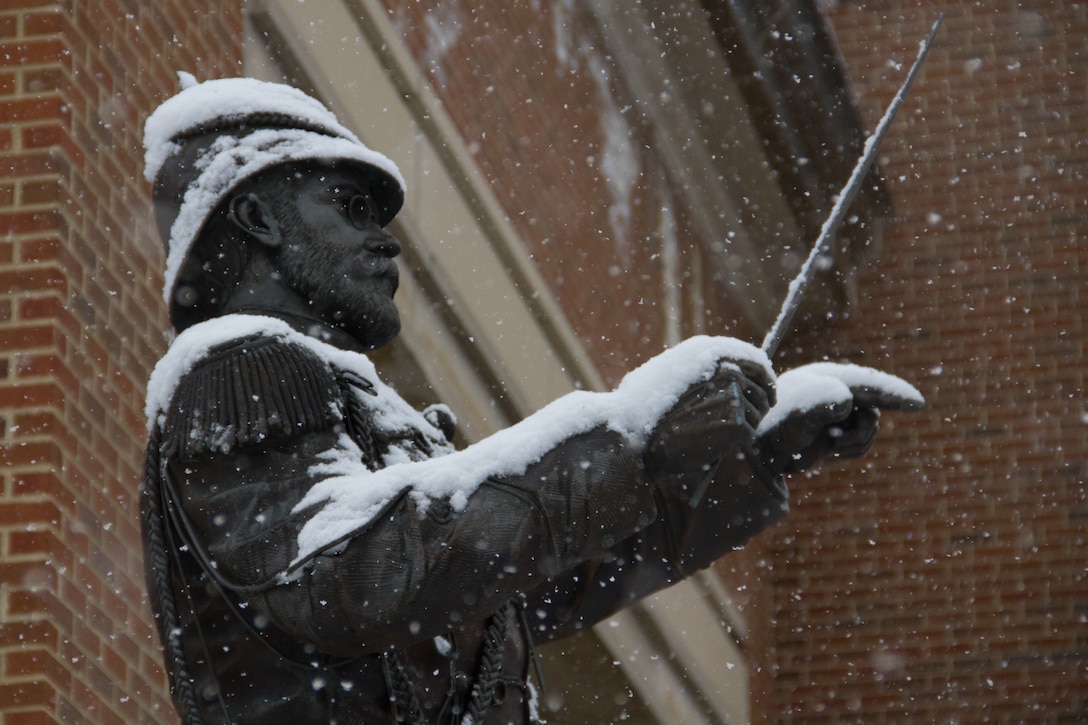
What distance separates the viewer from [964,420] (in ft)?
36.6

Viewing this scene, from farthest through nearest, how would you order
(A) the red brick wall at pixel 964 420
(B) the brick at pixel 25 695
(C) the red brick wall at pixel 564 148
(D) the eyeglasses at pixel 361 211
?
1. (A) the red brick wall at pixel 964 420
2. (C) the red brick wall at pixel 564 148
3. (B) the brick at pixel 25 695
4. (D) the eyeglasses at pixel 361 211

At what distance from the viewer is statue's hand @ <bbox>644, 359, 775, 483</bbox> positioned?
3.17 meters

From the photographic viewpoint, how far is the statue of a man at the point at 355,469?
3.19m

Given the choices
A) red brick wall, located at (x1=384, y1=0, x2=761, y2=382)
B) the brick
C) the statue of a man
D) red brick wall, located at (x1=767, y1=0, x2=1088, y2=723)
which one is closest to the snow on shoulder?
the statue of a man

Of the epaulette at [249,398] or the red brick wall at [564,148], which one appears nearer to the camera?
the epaulette at [249,398]

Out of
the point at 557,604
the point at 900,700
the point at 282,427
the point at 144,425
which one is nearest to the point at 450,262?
the point at 144,425

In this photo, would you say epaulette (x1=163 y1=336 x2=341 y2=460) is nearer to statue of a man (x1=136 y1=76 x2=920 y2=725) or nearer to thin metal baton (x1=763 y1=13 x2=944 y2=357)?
statue of a man (x1=136 y1=76 x2=920 y2=725)

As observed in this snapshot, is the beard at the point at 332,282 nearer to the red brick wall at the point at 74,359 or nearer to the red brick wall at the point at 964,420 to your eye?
the red brick wall at the point at 74,359

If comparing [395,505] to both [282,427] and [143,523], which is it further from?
[143,523]

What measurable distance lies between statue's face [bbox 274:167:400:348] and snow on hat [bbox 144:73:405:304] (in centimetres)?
6

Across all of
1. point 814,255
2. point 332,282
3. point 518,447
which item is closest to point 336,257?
point 332,282

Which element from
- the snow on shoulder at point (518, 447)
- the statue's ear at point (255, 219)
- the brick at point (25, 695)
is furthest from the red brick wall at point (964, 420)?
the snow on shoulder at point (518, 447)

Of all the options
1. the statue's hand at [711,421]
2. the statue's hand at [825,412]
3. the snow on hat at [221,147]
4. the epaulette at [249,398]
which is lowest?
the statue's hand at [825,412]

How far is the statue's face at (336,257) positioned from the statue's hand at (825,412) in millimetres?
729
